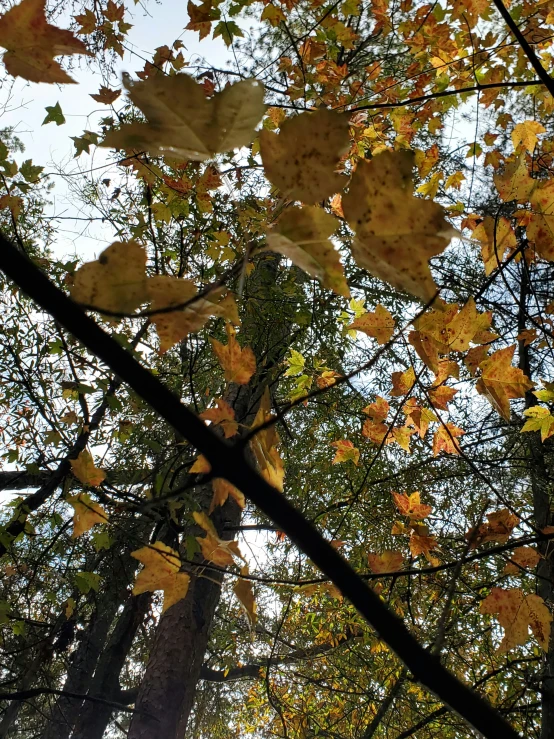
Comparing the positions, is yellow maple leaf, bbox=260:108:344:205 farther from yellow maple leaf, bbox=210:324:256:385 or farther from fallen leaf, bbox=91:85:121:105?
fallen leaf, bbox=91:85:121:105

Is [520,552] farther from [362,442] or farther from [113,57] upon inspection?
[113,57]

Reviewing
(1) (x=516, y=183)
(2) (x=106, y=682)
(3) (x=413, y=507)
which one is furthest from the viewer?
(2) (x=106, y=682)

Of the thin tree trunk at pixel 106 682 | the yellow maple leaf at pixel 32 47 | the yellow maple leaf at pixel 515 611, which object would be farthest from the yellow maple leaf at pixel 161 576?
the thin tree trunk at pixel 106 682

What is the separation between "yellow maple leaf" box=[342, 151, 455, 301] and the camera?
437 millimetres

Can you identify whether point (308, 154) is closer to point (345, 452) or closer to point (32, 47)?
point (32, 47)

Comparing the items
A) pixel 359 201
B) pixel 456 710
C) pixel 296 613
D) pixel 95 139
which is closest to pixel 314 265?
pixel 359 201

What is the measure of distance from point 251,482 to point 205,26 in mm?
2412

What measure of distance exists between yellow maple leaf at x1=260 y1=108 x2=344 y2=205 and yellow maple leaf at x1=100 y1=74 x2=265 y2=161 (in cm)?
3

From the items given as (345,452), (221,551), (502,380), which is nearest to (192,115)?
(221,551)

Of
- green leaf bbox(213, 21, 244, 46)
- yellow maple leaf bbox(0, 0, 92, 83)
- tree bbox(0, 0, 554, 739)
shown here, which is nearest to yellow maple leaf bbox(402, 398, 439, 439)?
tree bbox(0, 0, 554, 739)

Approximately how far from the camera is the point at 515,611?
1.15 m

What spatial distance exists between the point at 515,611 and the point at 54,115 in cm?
238

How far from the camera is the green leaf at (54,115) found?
202cm

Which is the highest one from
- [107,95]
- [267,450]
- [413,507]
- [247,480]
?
[107,95]
